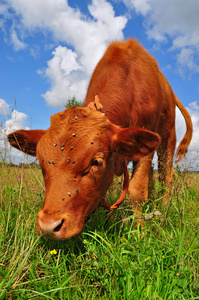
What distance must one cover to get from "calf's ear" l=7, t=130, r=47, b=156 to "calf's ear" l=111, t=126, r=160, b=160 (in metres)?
0.99

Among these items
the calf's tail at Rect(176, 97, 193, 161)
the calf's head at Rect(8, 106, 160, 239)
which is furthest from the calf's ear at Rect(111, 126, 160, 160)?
the calf's tail at Rect(176, 97, 193, 161)

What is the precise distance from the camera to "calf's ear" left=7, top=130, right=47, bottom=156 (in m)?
3.21

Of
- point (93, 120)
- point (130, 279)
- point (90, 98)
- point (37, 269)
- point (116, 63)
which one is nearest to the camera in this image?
point (130, 279)

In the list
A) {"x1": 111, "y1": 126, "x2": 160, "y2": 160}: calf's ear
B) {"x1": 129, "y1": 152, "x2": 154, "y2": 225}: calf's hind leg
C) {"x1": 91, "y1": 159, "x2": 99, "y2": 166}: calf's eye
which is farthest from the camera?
{"x1": 129, "y1": 152, "x2": 154, "y2": 225}: calf's hind leg

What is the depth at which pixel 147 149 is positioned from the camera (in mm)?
2949

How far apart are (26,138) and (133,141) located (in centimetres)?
139

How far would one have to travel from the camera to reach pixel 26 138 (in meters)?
3.22

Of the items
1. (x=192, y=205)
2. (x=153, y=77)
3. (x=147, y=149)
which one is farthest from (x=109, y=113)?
(x=192, y=205)

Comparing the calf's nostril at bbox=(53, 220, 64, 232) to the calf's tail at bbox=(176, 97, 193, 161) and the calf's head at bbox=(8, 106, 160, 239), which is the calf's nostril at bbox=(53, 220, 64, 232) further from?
the calf's tail at bbox=(176, 97, 193, 161)

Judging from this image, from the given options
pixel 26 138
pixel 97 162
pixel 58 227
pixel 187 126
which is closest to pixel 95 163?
pixel 97 162

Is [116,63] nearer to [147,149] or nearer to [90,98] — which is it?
[90,98]

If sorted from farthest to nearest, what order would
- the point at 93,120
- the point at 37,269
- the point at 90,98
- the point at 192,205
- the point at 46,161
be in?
the point at 192,205 → the point at 90,98 → the point at 93,120 → the point at 46,161 → the point at 37,269

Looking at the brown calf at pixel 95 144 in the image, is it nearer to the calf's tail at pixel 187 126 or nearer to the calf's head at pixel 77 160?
the calf's head at pixel 77 160

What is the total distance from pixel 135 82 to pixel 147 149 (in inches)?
63.4
